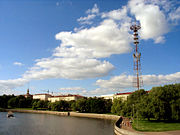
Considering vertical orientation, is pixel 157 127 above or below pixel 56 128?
above

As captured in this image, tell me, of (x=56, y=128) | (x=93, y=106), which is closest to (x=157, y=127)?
(x=56, y=128)

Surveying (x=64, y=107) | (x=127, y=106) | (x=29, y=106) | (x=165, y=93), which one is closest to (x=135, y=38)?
(x=127, y=106)

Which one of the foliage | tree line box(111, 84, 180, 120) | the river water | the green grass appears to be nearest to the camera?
the green grass

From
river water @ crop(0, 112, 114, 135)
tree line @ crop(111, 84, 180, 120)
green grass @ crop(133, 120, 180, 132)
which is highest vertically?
tree line @ crop(111, 84, 180, 120)

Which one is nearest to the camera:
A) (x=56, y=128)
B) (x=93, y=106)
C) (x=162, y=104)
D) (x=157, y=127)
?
(x=157, y=127)

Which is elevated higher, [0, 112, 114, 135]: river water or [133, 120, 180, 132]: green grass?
[133, 120, 180, 132]: green grass

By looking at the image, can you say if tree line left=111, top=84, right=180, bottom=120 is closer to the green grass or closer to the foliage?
the green grass

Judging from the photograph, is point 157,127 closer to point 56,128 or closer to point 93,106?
point 56,128

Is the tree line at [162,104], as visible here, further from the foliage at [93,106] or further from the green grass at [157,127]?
the foliage at [93,106]

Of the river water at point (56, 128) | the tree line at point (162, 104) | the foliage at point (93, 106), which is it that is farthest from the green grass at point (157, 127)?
the foliage at point (93, 106)

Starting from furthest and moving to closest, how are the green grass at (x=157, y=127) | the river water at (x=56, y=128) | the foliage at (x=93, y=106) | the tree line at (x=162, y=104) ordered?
the foliage at (x=93, y=106)
the tree line at (x=162, y=104)
the river water at (x=56, y=128)
the green grass at (x=157, y=127)

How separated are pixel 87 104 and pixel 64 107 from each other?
25.7 metres

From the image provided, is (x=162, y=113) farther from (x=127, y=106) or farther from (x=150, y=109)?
(x=127, y=106)

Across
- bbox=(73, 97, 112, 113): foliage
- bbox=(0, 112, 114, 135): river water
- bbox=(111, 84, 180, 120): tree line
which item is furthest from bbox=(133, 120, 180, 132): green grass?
bbox=(73, 97, 112, 113): foliage
